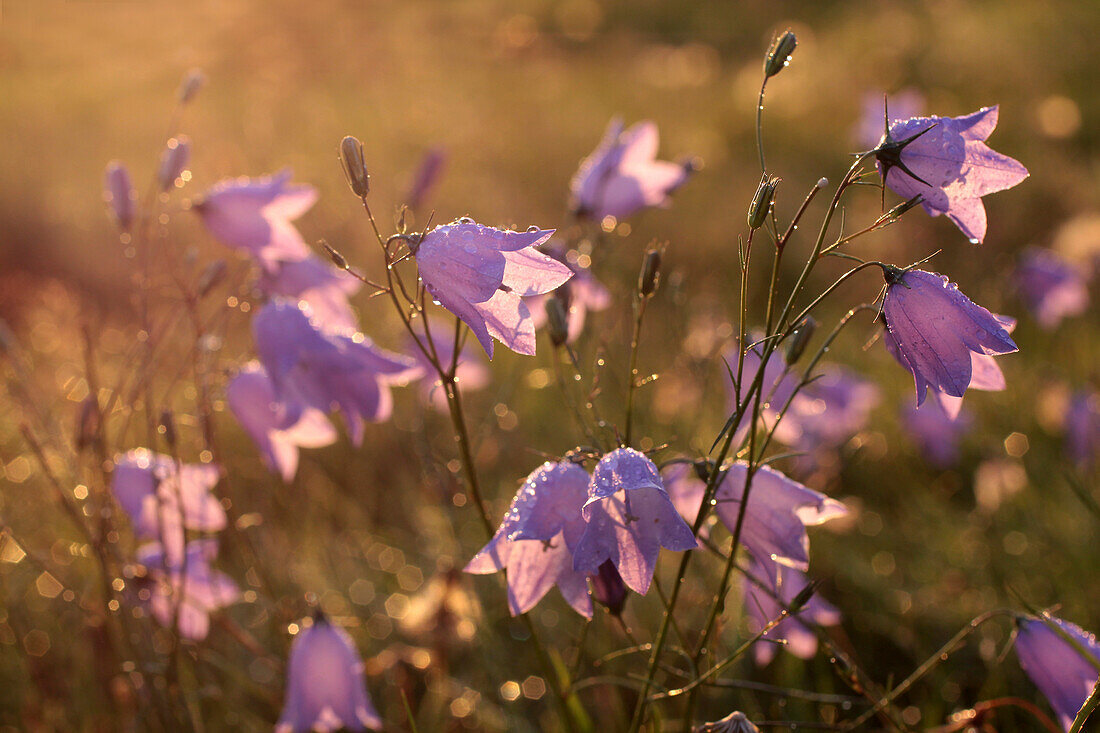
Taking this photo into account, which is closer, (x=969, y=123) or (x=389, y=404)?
(x=969, y=123)

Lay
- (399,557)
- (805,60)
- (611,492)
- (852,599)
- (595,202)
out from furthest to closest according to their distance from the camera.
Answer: (805,60)
(399,557)
(852,599)
(595,202)
(611,492)

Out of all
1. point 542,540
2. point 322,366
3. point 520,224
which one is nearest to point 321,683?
point 322,366

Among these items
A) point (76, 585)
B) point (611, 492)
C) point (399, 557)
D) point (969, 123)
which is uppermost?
point (969, 123)

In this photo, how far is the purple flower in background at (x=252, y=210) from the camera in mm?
1840

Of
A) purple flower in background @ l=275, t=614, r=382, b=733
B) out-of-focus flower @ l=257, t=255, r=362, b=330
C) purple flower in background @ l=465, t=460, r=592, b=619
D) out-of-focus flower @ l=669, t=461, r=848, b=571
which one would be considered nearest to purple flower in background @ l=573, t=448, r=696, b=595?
purple flower in background @ l=465, t=460, r=592, b=619

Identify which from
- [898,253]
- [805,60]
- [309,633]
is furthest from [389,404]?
[805,60]

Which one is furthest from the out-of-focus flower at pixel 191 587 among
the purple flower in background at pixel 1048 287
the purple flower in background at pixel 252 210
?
the purple flower in background at pixel 1048 287

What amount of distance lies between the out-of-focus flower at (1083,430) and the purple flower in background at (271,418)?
227 cm

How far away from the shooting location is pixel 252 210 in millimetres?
1854

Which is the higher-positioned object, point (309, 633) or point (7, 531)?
point (7, 531)

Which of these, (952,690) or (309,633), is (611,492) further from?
(952,690)

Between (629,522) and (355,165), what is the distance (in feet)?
1.88

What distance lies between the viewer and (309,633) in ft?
5.56

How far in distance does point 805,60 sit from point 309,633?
10.0m
